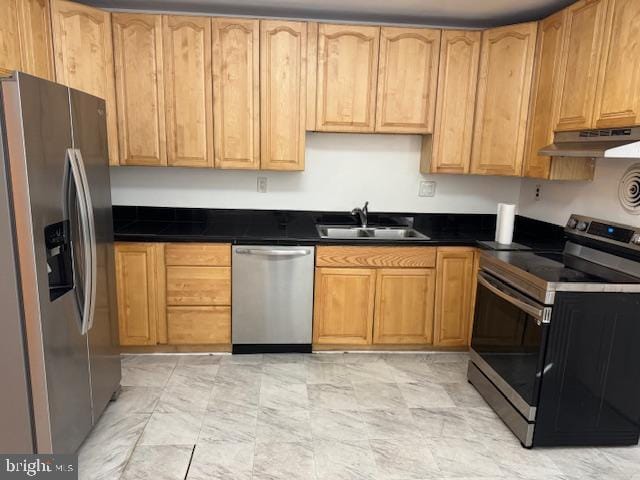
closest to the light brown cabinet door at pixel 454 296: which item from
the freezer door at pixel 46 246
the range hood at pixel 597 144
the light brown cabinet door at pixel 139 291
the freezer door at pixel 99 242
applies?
the range hood at pixel 597 144

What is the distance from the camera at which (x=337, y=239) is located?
306 cm

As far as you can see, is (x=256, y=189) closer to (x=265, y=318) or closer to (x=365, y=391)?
(x=265, y=318)

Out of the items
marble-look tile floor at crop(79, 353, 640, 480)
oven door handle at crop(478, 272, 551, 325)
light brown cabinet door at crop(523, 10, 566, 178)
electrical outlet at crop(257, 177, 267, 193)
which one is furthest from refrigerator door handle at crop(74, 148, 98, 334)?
light brown cabinet door at crop(523, 10, 566, 178)

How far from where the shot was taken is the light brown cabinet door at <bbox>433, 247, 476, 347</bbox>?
3.15 m

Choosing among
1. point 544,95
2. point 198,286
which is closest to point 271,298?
point 198,286

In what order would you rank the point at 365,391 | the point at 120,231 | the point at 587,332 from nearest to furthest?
the point at 587,332 < the point at 365,391 < the point at 120,231

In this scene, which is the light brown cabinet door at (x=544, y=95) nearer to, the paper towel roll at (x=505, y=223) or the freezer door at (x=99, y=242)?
the paper towel roll at (x=505, y=223)

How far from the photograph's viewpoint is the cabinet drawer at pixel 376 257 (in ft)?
10.1

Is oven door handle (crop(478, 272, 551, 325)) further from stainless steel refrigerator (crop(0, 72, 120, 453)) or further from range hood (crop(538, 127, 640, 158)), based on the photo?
stainless steel refrigerator (crop(0, 72, 120, 453))

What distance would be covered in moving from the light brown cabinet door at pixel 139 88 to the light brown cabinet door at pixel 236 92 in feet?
1.25

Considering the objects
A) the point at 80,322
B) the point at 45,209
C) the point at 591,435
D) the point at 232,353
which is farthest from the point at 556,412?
the point at 45,209

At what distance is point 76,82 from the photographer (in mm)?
2893

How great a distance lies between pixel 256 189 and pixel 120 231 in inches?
41.0

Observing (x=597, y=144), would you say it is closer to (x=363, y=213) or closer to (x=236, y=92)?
(x=363, y=213)
